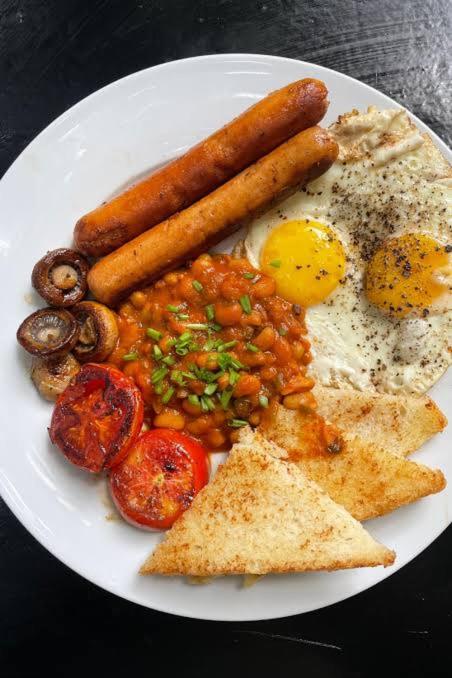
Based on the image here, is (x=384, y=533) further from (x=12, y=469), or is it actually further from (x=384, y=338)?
(x=12, y=469)

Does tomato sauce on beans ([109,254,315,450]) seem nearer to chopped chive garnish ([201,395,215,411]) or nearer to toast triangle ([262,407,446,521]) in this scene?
chopped chive garnish ([201,395,215,411])

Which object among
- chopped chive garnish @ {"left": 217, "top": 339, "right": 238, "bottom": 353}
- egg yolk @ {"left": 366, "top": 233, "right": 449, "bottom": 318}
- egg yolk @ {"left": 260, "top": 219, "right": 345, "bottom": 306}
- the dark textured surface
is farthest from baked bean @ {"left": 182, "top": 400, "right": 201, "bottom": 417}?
the dark textured surface

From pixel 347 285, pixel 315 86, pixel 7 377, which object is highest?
pixel 315 86

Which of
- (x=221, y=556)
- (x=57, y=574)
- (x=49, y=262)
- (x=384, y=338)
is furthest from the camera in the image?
(x=57, y=574)

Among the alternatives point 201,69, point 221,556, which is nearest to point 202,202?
point 201,69

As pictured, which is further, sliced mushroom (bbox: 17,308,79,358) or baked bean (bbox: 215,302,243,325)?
baked bean (bbox: 215,302,243,325)

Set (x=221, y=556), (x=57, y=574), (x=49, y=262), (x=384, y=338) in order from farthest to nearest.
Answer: (x=57, y=574)
(x=384, y=338)
(x=49, y=262)
(x=221, y=556)

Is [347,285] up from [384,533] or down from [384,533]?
up

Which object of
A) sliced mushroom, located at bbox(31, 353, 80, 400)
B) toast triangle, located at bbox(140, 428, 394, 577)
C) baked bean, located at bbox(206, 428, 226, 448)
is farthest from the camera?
baked bean, located at bbox(206, 428, 226, 448)
